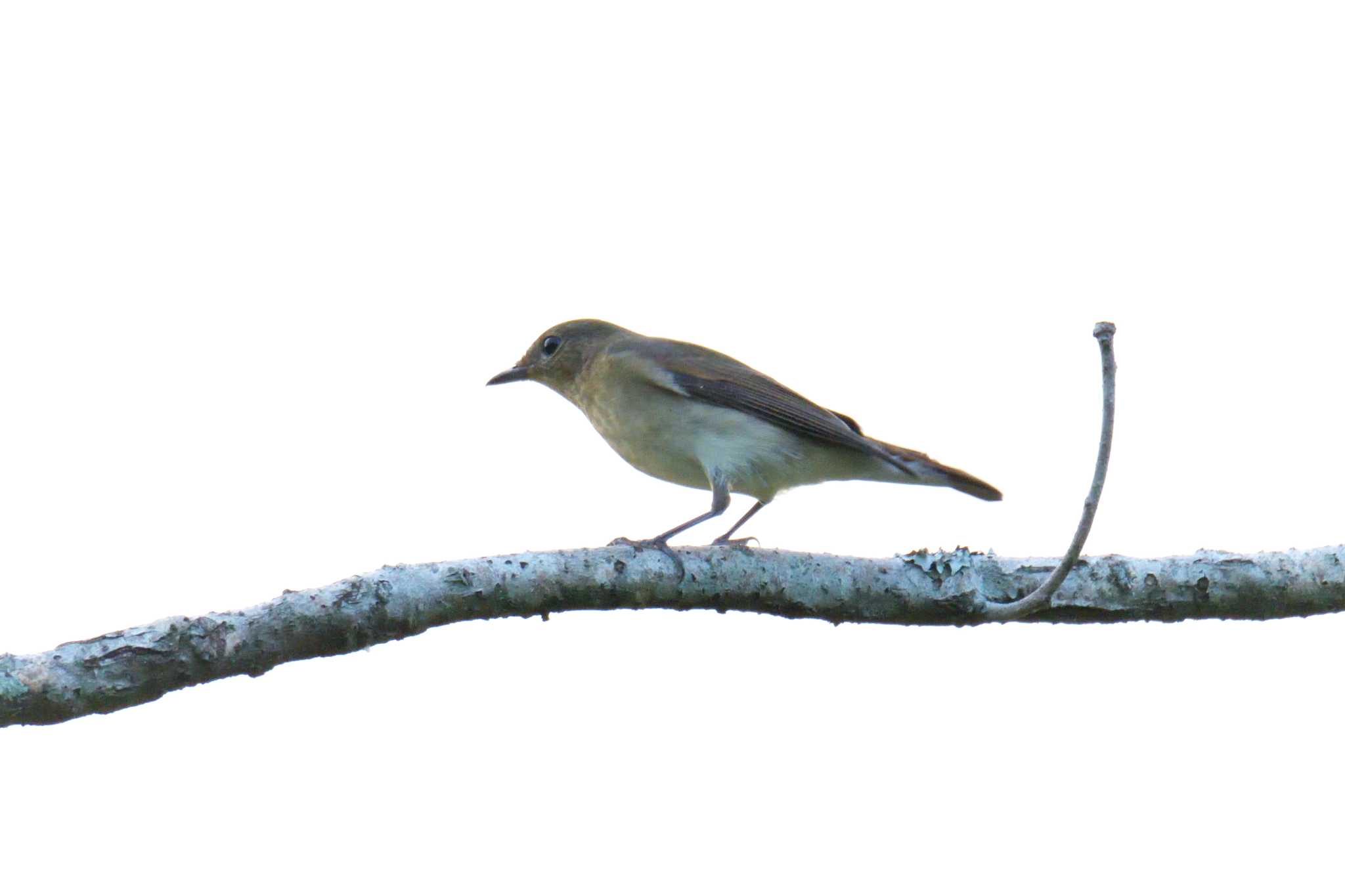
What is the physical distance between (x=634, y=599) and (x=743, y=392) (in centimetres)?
235

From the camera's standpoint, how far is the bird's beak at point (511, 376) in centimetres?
773

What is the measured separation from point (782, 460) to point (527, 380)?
193 centimetres

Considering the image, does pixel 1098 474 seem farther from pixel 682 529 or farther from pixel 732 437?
pixel 732 437

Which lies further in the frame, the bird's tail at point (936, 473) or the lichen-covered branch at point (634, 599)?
the bird's tail at point (936, 473)

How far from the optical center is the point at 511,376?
775 cm

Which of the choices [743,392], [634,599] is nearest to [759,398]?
[743,392]

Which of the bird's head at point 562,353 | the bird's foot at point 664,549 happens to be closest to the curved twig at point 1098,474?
the bird's foot at point 664,549

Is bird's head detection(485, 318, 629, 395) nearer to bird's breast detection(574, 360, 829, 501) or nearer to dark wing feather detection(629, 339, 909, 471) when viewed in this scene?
dark wing feather detection(629, 339, 909, 471)

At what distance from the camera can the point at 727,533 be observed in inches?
245

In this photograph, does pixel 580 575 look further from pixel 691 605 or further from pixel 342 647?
pixel 342 647

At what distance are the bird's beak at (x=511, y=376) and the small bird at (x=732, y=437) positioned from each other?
0.88m

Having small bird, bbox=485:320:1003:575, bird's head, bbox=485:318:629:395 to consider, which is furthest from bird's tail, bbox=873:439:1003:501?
bird's head, bbox=485:318:629:395

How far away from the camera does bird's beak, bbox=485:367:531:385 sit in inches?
304

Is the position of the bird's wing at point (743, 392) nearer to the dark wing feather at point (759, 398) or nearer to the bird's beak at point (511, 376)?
the dark wing feather at point (759, 398)
